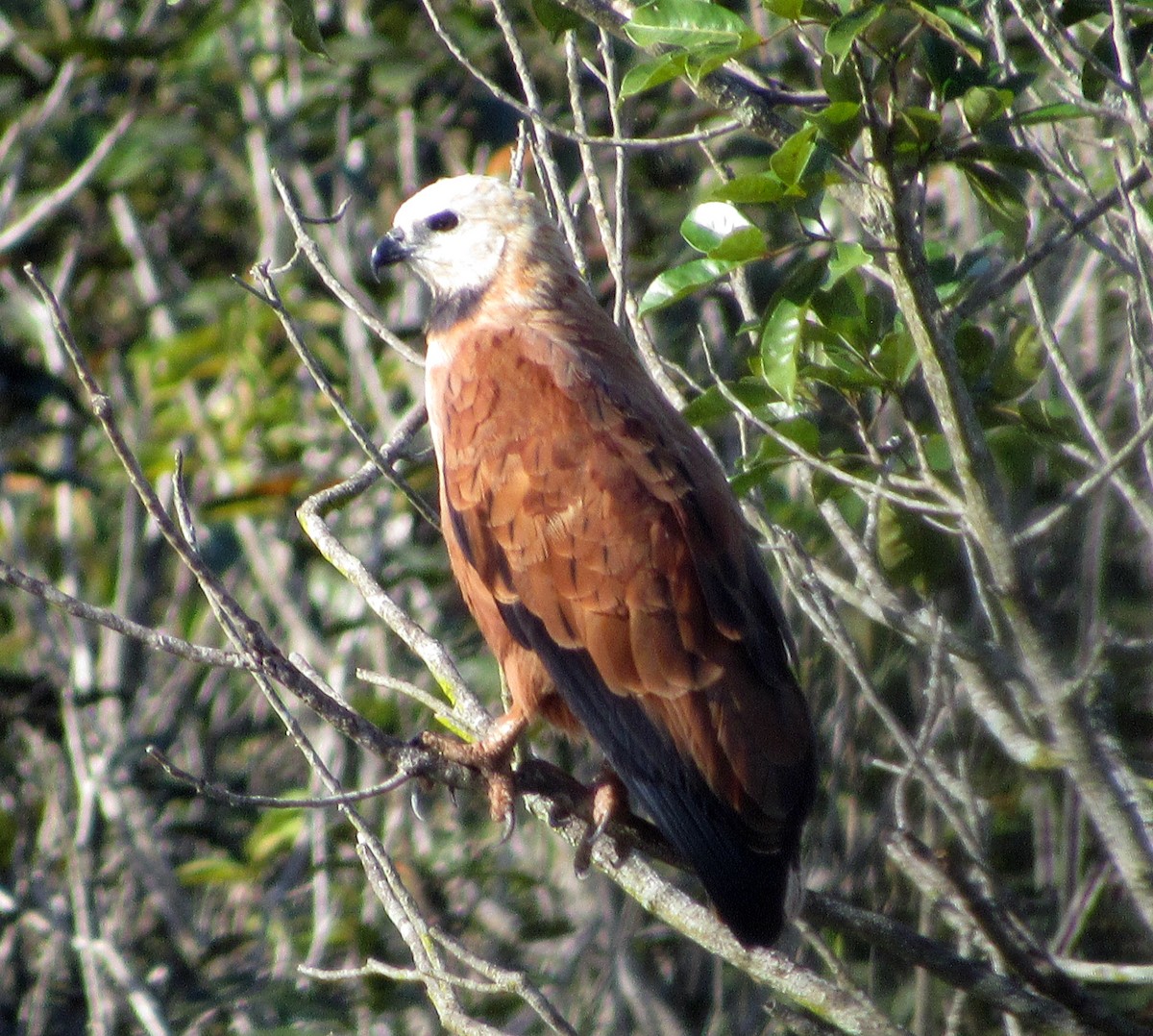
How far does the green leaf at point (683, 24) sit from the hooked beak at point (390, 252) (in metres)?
1.69

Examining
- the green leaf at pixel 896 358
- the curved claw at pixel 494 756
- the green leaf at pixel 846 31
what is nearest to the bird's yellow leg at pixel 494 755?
the curved claw at pixel 494 756

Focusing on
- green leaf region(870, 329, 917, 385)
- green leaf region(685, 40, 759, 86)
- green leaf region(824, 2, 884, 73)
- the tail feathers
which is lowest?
the tail feathers

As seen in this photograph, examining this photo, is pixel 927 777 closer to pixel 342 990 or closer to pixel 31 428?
pixel 342 990

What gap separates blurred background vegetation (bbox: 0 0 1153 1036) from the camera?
265cm

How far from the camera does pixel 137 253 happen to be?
6.29 meters

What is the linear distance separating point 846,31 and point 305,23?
1.15 m

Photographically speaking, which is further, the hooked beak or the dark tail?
the hooked beak

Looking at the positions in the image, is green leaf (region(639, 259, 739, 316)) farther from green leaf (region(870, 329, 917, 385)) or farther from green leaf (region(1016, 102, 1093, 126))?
green leaf (region(1016, 102, 1093, 126))

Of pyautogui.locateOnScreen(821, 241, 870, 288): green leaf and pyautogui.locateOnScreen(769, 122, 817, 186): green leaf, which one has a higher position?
pyautogui.locateOnScreen(769, 122, 817, 186): green leaf

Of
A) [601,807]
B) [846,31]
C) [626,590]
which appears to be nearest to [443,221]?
[626,590]

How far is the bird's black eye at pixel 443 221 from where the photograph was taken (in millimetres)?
4102

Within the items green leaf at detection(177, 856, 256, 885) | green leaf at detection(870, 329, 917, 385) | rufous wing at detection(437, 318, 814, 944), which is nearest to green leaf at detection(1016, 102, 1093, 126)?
green leaf at detection(870, 329, 917, 385)

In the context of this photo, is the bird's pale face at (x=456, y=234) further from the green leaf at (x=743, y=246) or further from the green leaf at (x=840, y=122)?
the green leaf at (x=840, y=122)

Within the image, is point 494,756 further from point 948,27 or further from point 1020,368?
point 948,27
